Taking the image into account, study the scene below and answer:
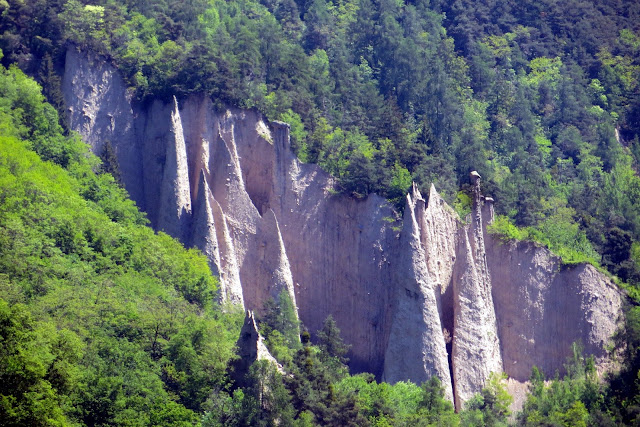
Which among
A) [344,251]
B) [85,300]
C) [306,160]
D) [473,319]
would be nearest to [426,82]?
[306,160]

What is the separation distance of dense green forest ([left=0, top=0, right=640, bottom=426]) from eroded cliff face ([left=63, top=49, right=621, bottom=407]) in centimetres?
102

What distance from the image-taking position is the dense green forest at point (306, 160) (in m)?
45.6

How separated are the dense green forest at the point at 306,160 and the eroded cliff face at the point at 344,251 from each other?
102 cm

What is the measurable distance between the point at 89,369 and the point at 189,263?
33.7ft

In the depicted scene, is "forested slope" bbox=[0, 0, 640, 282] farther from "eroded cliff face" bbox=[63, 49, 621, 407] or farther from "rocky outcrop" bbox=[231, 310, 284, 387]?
"rocky outcrop" bbox=[231, 310, 284, 387]

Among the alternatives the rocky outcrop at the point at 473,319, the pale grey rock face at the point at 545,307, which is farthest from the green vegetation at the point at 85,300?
the pale grey rock face at the point at 545,307

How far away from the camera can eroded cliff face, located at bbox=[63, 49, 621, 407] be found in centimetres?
5581

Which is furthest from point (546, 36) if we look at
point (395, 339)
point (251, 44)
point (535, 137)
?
point (395, 339)

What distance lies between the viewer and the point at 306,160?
59.5 m

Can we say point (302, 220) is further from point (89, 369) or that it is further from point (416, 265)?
point (89, 369)

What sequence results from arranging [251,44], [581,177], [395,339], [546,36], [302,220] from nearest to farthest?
[395,339], [302,220], [251,44], [581,177], [546,36]

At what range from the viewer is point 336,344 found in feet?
177

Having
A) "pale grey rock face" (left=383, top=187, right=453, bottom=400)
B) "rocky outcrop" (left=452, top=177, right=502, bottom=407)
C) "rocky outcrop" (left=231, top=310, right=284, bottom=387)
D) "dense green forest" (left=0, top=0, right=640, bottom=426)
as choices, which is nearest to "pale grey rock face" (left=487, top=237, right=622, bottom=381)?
"rocky outcrop" (left=452, top=177, right=502, bottom=407)

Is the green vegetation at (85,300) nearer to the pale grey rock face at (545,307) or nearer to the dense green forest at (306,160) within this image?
the dense green forest at (306,160)
